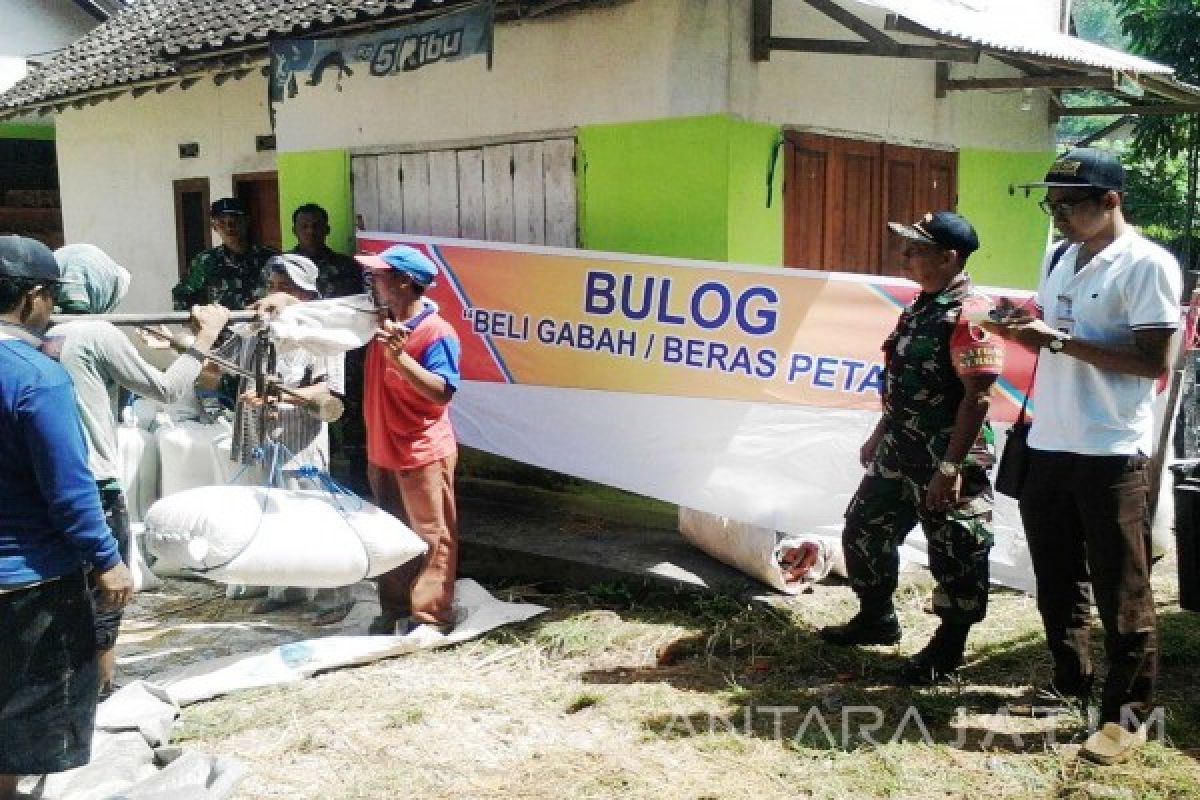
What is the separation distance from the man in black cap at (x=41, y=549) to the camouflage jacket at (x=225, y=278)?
3.68m

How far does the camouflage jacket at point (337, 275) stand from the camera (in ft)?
22.4

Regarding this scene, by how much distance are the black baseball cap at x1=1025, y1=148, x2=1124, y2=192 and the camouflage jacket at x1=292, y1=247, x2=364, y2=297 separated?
4.43 metres

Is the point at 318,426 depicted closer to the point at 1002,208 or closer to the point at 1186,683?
the point at 1186,683

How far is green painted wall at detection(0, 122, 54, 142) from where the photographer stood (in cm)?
1254

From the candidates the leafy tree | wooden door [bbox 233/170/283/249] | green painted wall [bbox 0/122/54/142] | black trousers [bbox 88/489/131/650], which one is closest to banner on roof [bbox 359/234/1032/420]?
black trousers [bbox 88/489/131/650]

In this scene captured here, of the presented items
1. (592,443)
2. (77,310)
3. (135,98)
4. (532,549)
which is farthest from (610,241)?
(135,98)

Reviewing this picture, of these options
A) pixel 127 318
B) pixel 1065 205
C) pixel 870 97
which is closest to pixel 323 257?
pixel 127 318

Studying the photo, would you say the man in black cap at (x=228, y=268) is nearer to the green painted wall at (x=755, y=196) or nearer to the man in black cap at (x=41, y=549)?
the green painted wall at (x=755, y=196)

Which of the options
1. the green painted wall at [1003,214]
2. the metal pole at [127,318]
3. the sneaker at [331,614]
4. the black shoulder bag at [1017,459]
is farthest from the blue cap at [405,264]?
the green painted wall at [1003,214]

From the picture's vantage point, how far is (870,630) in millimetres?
4656

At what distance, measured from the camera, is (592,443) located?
5.78 meters

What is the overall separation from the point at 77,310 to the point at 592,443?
2564mm

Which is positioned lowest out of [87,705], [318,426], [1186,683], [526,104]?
[1186,683]

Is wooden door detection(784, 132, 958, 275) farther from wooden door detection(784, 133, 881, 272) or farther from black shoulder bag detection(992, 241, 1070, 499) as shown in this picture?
black shoulder bag detection(992, 241, 1070, 499)
